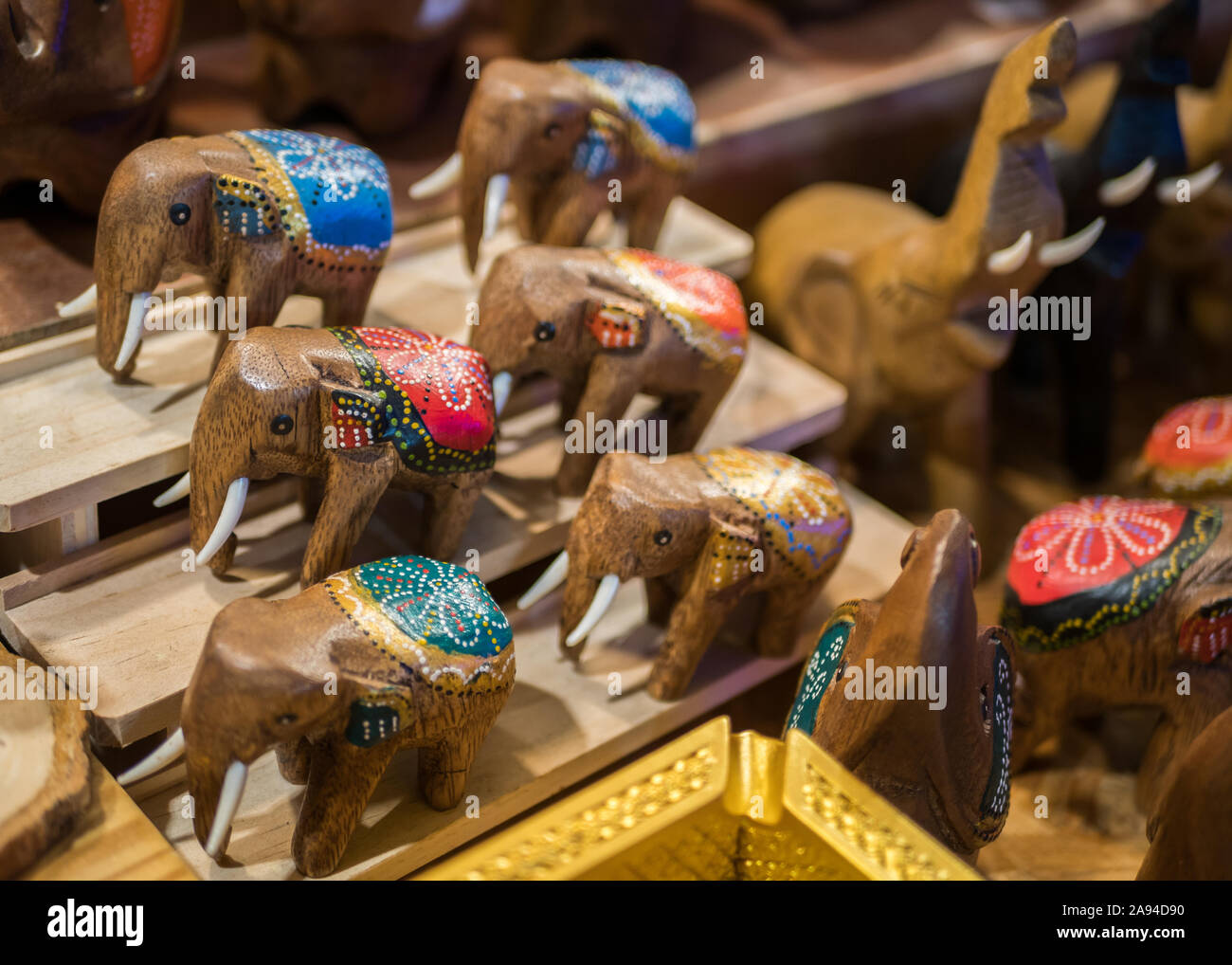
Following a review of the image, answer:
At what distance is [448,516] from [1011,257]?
32.7 inches

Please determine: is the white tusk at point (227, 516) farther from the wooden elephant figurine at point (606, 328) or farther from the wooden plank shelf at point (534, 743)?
the wooden elephant figurine at point (606, 328)

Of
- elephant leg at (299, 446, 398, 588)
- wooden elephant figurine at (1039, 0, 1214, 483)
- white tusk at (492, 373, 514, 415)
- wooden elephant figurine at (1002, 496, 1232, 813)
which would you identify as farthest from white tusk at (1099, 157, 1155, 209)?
elephant leg at (299, 446, 398, 588)

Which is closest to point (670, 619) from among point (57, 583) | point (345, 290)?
point (345, 290)

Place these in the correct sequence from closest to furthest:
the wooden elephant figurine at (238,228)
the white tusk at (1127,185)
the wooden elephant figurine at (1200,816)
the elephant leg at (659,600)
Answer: the wooden elephant figurine at (1200,816) < the wooden elephant figurine at (238,228) < the elephant leg at (659,600) < the white tusk at (1127,185)

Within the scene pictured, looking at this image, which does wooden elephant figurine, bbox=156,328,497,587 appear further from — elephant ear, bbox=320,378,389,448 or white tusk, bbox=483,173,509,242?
white tusk, bbox=483,173,509,242

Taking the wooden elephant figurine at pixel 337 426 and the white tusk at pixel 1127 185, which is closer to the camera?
the wooden elephant figurine at pixel 337 426

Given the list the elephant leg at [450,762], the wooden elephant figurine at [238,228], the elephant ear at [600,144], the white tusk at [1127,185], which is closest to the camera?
the elephant leg at [450,762]

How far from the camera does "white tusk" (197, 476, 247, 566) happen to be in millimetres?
1440

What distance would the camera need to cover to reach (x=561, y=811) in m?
1.17

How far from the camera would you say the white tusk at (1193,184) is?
2100mm

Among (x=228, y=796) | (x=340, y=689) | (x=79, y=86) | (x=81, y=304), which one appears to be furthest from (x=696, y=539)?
(x=79, y=86)

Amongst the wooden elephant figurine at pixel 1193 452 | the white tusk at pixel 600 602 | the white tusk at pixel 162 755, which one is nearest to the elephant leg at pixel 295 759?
the white tusk at pixel 162 755

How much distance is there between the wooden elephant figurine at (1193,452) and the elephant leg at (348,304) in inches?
42.6

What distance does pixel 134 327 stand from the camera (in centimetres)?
156
